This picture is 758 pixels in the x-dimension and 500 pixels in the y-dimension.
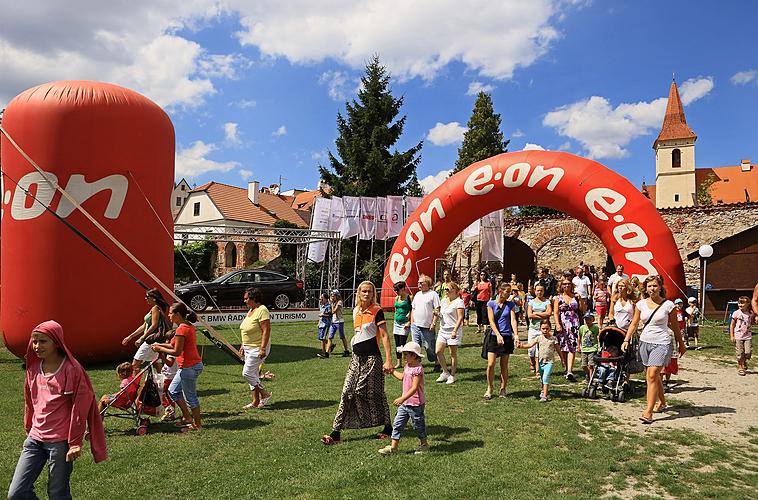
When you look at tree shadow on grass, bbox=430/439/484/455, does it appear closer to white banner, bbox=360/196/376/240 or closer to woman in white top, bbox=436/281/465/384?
woman in white top, bbox=436/281/465/384

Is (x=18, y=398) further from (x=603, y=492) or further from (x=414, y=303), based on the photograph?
(x=603, y=492)

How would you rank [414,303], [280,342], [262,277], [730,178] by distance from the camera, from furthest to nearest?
[730,178] → [262,277] → [280,342] → [414,303]

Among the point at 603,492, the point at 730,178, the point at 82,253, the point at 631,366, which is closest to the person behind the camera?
the point at 603,492

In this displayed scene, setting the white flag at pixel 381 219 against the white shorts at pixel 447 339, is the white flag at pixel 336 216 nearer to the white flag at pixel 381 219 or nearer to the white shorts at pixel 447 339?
the white flag at pixel 381 219

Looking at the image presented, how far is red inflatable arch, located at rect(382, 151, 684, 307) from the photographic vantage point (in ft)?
36.8

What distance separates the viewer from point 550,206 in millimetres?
12898

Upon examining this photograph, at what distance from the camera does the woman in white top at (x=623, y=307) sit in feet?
25.6

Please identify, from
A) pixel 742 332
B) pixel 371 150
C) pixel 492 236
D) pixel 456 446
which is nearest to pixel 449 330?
pixel 456 446

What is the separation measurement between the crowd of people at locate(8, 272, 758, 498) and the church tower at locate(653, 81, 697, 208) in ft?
193

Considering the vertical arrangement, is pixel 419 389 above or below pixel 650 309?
below

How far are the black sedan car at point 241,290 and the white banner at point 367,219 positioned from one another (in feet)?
11.7

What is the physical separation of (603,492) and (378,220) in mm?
18249

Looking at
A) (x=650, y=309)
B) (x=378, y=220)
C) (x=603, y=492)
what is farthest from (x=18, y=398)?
(x=378, y=220)

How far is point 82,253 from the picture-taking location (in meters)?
9.17
